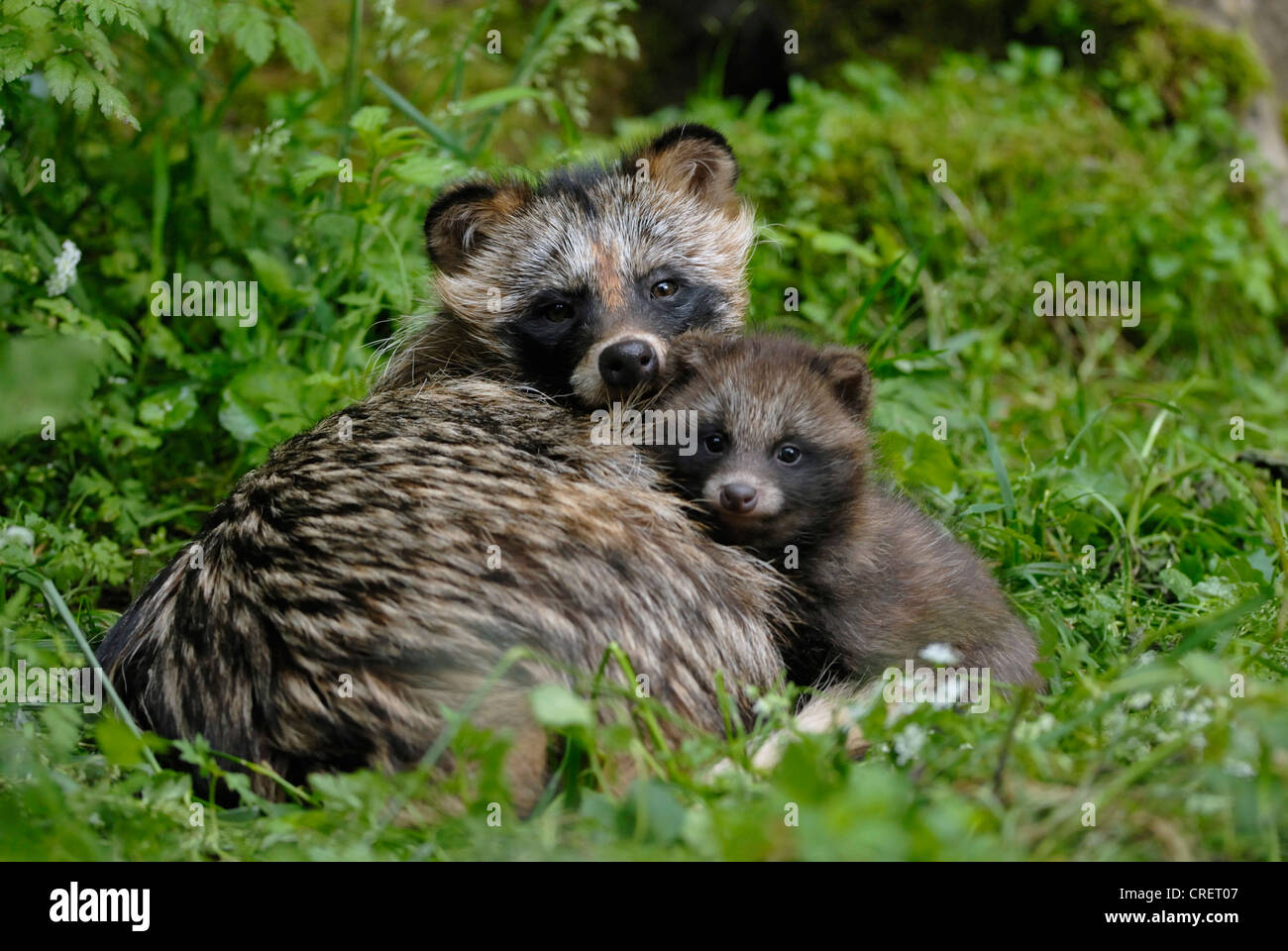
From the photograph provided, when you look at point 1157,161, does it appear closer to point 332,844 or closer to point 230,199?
point 230,199

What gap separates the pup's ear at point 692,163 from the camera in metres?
5.77

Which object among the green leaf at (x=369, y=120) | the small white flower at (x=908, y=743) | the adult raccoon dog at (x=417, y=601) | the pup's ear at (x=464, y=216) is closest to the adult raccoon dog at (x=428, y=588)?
the adult raccoon dog at (x=417, y=601)

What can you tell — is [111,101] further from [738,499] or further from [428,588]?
[738,499]

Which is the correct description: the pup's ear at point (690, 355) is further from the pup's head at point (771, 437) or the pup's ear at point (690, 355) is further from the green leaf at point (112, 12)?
the green leaf at point (112, 12)

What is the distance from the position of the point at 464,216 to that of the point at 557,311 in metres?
0.65

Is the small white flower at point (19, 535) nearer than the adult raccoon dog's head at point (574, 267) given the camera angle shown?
Yes

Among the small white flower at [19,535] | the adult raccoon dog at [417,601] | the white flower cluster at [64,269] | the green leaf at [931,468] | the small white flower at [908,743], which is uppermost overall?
the white flower cluster at [64,269]

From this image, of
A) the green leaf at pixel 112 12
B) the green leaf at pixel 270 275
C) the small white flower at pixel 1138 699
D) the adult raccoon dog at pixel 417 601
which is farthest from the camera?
the green leaf at pixel 270 275

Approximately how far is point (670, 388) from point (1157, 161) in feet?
18.3

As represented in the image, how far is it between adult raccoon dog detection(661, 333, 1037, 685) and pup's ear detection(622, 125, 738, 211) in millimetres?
1274

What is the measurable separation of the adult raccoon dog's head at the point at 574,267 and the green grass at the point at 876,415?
45 centimetres

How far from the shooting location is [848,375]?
15.7 ft

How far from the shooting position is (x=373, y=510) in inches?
151

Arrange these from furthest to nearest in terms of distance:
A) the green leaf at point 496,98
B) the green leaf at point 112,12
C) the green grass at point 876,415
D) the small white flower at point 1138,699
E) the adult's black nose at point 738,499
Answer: the green leaf at point 496,98, the green leaf at point 112,12, the adult's black nose at point 738,499, the small white flower at point 1138,699, the green grass at point 876,415
